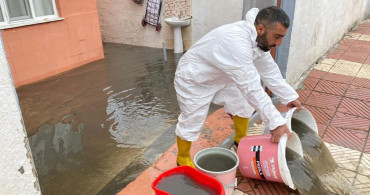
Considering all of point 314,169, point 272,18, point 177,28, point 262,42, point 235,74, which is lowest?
point 314,169

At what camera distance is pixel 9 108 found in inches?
41.8

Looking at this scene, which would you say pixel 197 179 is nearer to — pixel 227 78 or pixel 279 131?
pixel 279 131

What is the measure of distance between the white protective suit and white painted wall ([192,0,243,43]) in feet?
13.5

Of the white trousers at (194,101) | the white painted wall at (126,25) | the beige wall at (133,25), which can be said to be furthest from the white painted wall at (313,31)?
the white painted wall at (126,25)

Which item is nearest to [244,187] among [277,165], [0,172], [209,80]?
[277,165]

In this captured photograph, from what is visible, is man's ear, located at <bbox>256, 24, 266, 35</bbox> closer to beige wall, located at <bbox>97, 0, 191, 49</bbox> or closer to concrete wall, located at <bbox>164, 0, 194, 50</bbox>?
concrete wall, located at <bbox>164, 0, 194, 50</bbox>

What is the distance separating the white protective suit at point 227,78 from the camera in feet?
6.66

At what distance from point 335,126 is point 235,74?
6.97 feet

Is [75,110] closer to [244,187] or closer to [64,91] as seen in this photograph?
[64,91]

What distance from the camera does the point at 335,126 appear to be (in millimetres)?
3477

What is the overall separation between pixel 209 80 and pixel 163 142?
56.0 inches

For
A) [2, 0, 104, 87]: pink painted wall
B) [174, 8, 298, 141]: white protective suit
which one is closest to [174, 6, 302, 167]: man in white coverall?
[174, 8, 298, 141]: white protective suit

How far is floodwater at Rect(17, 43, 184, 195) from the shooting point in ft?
10.1

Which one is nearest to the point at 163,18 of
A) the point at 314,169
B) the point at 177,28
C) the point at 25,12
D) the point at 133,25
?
the point at 177,28
